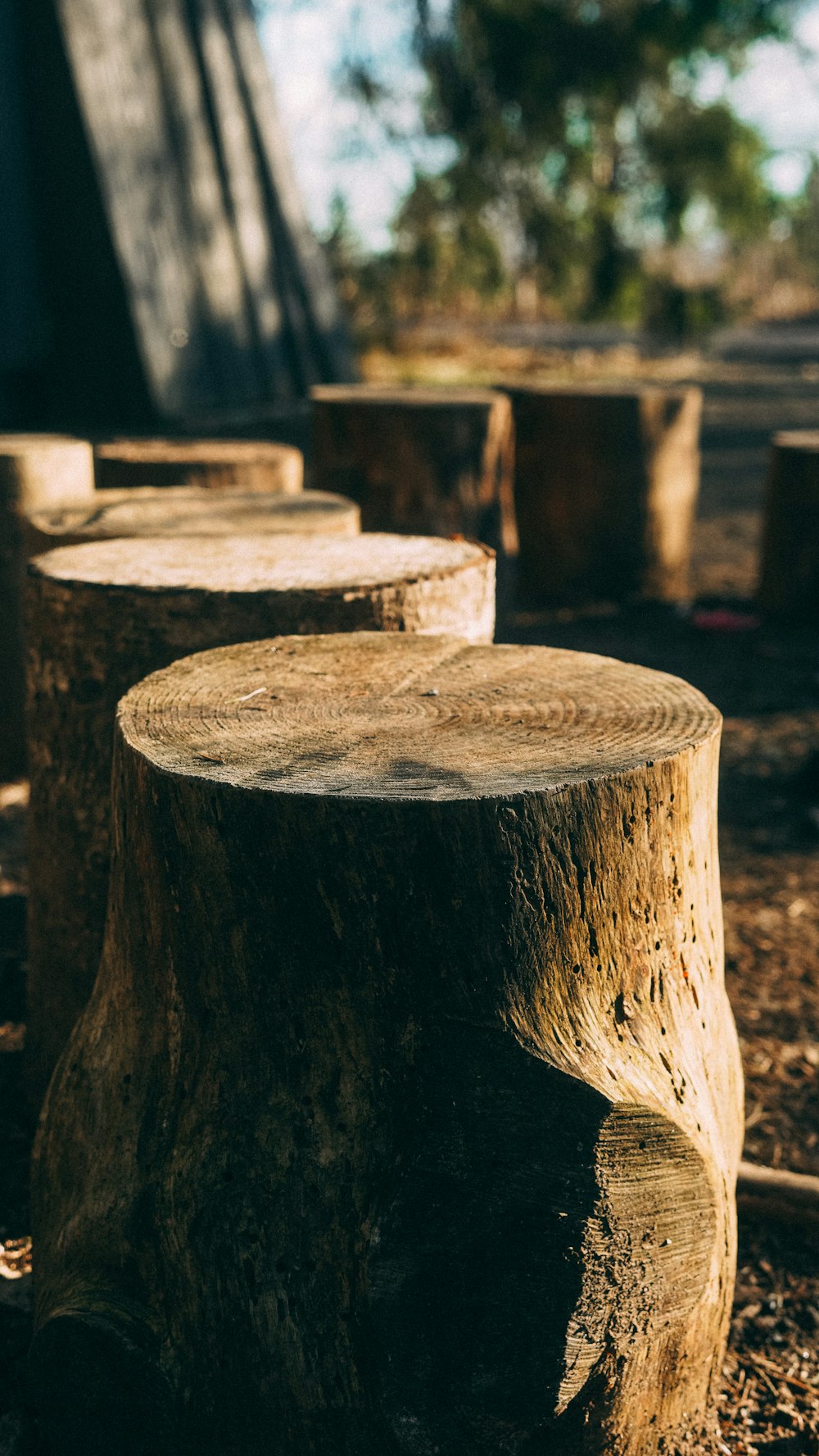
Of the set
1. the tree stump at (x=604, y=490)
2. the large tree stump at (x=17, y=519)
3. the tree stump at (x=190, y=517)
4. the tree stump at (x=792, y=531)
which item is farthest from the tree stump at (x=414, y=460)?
the tree stump at (x=190, y=517)

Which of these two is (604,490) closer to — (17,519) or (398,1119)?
(17,519)

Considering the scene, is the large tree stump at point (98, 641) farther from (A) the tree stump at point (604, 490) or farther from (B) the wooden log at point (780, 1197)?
(A) the tree stump at point (604, 490)

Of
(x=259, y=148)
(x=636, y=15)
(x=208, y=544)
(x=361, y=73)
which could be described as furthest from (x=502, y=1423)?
(x=636, y=15)

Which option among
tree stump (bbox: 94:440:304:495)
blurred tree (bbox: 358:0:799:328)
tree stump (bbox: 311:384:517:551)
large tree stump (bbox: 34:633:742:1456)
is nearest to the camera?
large tree stump (bbox: 34:633:742:1456)

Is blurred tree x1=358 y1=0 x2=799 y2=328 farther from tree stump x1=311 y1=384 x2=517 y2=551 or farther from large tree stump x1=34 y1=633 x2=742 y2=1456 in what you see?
large tree stump x1=34 y1=633 x2=742 y2=1456

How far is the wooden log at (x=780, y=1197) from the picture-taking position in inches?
79.0

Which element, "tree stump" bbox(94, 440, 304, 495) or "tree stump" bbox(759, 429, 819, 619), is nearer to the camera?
"tree stump" bbox(94, 440, 304, 495)

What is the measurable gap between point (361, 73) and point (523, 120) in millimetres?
3831

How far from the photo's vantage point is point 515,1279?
4.55 feet

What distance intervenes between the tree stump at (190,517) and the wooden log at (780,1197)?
1439 millimetres

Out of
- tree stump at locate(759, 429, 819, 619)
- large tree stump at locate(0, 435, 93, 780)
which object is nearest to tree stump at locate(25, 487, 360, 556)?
large tree stump at locate(0, 435, 93, 780)

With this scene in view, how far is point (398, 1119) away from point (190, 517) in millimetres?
1770

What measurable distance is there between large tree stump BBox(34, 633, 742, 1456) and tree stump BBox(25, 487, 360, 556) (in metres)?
1.20

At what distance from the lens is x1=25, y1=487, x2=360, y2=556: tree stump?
2.65 m
